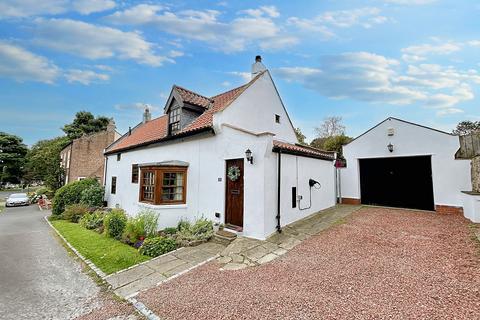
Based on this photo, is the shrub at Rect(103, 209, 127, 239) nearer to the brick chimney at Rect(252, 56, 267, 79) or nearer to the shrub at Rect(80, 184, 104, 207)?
the shrub at Rect(80, 184, 104, 207)

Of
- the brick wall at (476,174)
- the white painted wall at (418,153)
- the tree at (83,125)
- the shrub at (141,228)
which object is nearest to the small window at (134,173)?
the shrub at (141,228)

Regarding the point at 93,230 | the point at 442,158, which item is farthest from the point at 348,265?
the point at 93,230

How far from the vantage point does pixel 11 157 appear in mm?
43500

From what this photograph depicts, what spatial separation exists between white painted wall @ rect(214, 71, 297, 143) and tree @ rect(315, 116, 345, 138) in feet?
60.3

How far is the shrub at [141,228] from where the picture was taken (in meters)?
8.30

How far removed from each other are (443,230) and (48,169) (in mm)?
37393

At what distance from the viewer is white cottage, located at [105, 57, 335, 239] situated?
729 cm

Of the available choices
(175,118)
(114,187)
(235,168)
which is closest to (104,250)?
(235,168)

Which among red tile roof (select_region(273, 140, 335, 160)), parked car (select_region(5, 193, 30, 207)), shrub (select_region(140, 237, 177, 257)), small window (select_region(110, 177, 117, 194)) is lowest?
parked car (select_region(5, 193, 30, 207))

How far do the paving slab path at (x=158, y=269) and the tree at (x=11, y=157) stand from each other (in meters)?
58.0

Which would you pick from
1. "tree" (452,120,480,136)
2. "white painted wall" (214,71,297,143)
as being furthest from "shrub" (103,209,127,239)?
"tree" (452,120,480,136)

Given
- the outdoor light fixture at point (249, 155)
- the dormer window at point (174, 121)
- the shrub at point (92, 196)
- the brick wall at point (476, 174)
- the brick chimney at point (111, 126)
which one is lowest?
the shrub at point (92, 196)

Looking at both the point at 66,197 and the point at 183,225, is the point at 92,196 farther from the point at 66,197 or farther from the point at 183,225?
the point at 183,225

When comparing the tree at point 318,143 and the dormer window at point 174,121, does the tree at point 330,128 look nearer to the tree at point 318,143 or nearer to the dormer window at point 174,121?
the tree at point 318,143
